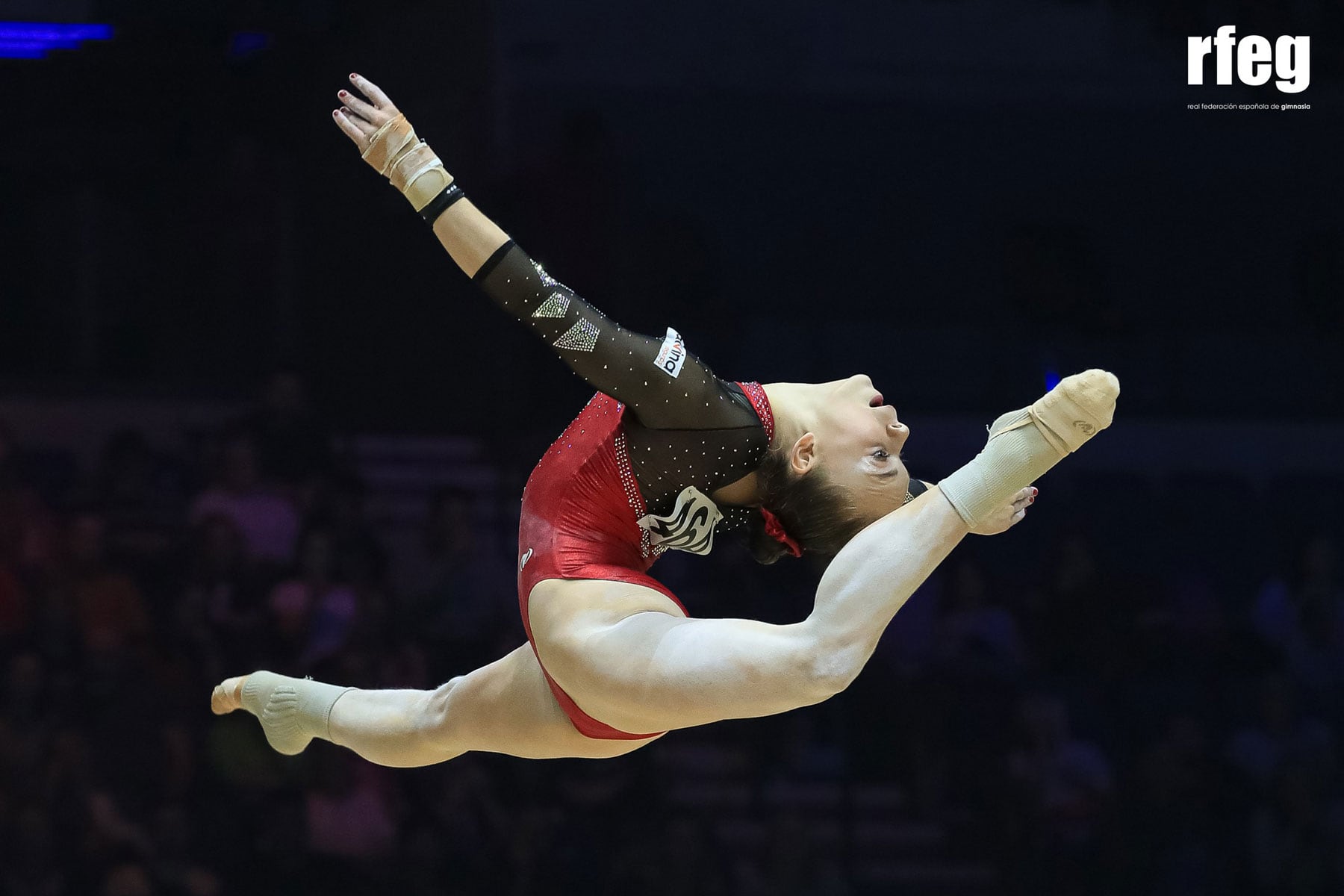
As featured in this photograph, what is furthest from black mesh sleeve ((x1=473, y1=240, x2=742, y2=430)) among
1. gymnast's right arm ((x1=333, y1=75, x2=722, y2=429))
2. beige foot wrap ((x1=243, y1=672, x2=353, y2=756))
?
beige foot wrap ((x1=243, y1=672, x2=353, y2=756))

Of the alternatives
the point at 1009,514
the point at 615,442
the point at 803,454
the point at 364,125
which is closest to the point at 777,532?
the point at 803,454

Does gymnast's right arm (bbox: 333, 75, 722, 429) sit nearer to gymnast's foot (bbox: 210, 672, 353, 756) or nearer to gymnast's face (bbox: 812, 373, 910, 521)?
gymnast's face (bbox: 812, 373, 910, 521)

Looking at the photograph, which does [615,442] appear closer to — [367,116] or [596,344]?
[596,344]

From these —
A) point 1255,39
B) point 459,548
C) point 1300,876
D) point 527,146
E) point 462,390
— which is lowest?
point 1300,876

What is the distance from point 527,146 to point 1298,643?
3241 millimetres

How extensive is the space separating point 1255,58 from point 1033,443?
12.4 feet

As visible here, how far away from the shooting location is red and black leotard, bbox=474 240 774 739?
269 cm

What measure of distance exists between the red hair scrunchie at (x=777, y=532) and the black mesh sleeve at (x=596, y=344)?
340mm

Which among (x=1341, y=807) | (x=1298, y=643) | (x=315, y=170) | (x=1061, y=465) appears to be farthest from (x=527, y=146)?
(x=1341, y=807)

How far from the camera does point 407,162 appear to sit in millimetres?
2789

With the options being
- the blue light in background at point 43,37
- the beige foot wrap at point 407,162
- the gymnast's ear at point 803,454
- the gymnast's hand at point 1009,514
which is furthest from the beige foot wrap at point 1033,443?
the blue light in background at point 43,37

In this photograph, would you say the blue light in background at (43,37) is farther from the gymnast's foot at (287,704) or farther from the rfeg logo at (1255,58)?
the rfeg logo at (1255,58)

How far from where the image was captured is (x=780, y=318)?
5.53 m

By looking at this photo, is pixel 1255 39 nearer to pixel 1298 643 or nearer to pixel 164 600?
pixel 1298 643
